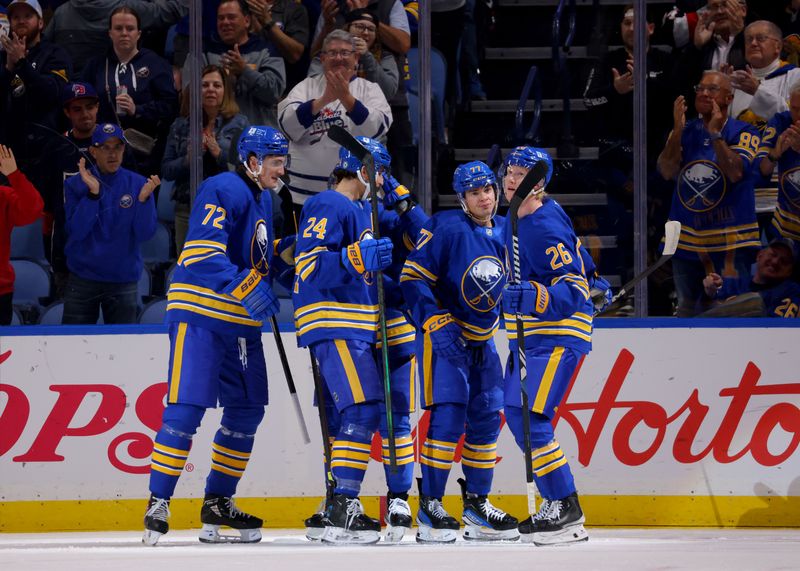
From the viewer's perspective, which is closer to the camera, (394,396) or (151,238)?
(394,396)

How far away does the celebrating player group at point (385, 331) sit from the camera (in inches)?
194

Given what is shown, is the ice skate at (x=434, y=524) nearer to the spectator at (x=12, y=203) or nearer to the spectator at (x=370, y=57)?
the spectator at (x=370, y=57)

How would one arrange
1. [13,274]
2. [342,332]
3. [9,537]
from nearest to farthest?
[342,332] → [9,537] → [13,274]

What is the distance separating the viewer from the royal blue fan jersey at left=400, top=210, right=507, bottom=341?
516 cm

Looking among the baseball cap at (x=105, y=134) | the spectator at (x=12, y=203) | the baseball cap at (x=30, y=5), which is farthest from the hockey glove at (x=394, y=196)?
the baseball cap at (x=30, y=5)

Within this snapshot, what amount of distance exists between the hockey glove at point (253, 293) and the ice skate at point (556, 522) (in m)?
1.23

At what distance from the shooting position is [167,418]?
5.04m

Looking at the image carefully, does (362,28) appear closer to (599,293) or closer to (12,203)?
(12,203)

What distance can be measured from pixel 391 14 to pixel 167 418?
7.95 feet

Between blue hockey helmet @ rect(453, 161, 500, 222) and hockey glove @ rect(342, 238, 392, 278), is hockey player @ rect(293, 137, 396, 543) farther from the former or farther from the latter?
blue hockey helmet @ rect(453, 161, 500, 222)

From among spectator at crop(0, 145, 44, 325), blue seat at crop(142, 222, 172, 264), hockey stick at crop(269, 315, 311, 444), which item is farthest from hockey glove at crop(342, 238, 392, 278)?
spectator at crop(0, 145, 44, 325)

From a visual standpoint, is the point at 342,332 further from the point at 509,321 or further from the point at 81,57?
the point at 81,57

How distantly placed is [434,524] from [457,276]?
939 millimetres

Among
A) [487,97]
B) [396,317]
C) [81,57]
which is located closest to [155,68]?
[81,57]
